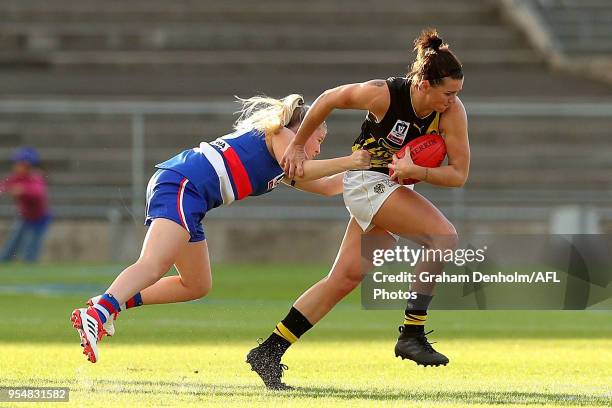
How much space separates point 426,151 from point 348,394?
4.21ft

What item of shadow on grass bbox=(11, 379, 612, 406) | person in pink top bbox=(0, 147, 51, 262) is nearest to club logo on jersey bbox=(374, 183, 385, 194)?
shadow on grass bbox=(11, 379, 612, 406)

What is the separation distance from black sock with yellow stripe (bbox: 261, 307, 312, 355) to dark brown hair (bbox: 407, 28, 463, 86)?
1.33m

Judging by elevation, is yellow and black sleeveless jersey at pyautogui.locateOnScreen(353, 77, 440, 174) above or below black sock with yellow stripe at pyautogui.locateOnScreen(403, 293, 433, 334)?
above

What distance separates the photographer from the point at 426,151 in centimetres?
738

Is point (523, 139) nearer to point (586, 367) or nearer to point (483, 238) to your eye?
point (483, 238)

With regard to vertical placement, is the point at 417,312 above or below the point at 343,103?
below

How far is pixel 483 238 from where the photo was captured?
1664 cm

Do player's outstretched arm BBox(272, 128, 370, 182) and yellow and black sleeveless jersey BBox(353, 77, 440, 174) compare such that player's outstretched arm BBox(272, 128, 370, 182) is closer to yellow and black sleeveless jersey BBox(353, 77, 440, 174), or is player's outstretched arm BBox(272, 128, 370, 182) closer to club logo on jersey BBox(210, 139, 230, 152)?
yellow and black sleeveless jersey BBox(353, 77, 440, 174)

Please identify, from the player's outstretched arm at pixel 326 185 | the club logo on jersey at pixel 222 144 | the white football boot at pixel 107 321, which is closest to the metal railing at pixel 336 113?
the player's outstretched arm at pixel 326 185

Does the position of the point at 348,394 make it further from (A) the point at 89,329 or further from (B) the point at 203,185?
(B) the point at 203,185

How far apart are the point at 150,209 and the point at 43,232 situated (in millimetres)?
12227

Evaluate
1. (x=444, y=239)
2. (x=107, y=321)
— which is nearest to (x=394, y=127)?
(x=444, y=239)

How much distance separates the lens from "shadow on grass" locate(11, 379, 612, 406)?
22.1ft

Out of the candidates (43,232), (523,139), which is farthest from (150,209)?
(523,139)
